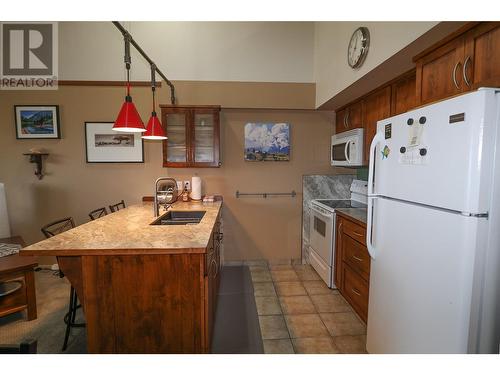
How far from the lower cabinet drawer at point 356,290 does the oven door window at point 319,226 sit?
0.49 meters

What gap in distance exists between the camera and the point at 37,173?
3188 mm

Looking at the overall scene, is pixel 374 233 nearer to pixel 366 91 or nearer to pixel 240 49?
pixel 366 91

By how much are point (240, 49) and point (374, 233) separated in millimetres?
2845

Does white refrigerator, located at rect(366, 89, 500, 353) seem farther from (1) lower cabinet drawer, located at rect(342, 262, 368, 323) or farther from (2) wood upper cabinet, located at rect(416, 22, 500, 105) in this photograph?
(1) lower cabinet drawer, located at rect(342, 262, 368, 323)

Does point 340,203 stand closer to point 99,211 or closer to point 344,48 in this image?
point 344,48

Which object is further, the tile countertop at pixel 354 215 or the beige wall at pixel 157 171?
the beige wall at pixel 157 171

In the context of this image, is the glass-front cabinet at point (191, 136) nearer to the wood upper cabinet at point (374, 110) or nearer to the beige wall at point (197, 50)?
the beige wall at point (197, 50)

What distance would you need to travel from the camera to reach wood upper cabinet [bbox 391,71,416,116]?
204 centimetres

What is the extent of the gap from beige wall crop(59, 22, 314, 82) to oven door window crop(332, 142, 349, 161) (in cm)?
99

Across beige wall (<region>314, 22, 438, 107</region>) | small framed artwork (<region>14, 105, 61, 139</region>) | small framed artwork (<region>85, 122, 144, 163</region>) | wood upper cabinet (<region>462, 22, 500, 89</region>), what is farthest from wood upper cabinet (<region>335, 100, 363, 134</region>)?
small framed artwork (<region>14, 105, 61, 139</region>)

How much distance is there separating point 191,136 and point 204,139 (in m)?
0.16

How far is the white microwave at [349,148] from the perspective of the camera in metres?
2.69

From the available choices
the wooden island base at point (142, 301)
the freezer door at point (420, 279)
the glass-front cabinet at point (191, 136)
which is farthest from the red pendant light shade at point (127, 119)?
the freezer door at point (420, 279)
